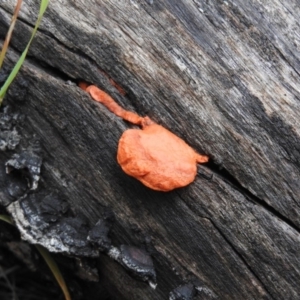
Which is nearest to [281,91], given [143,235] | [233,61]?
[233,61]

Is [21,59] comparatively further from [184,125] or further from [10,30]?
[184,125]

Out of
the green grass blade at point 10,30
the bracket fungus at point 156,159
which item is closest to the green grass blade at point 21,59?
the green grass blade at point 10,30

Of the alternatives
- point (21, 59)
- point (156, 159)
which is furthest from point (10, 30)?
point (156, 159)

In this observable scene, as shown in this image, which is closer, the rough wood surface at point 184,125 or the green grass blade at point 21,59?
the green grass blade at point 21,59

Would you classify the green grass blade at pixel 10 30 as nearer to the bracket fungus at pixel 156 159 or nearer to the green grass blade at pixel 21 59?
the green grass blade at pixel 21 59

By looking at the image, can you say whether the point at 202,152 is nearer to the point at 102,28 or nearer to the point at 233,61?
the point at 233,61

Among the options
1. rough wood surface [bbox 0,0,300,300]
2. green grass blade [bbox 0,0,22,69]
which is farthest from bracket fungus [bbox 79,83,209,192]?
green grass blade [bbox 0,0,22,69]

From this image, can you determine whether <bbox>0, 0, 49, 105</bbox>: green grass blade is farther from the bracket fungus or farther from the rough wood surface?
the bracket fungus
